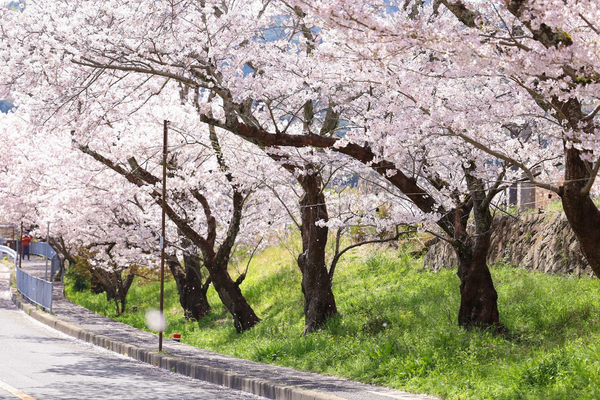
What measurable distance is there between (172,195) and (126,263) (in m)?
4.61

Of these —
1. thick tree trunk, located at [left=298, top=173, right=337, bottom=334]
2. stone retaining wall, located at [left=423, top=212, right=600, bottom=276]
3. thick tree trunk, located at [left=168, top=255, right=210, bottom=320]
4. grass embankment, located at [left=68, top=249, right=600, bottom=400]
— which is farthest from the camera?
thick tree trunk, located at [left=168, top=255, right=210, bottom=320]

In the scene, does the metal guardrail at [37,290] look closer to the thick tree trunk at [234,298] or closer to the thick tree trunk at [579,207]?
the thick tree trunk at [234,298]

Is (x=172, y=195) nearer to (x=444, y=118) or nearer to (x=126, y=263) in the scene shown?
(x=126, y=263)

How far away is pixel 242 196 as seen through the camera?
703 inches

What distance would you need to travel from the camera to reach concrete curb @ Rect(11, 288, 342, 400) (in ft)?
32.6

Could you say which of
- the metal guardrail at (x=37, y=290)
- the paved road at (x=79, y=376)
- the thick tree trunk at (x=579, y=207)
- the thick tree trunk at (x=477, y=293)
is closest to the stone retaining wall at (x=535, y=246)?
the thick tree trunk at (x=477, y=293)

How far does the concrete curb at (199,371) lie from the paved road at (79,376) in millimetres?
201

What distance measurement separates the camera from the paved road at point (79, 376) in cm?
973

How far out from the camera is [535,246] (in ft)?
51.6

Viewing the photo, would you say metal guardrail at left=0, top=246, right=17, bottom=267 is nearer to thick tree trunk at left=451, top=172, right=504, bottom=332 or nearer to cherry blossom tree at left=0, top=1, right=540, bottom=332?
cherry blossom tree at left=0, top=1, right=540, bottom=332

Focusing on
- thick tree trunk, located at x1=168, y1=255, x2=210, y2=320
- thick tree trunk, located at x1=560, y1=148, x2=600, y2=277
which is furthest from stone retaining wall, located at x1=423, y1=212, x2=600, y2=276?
thick tree trunk, located at x1=168, y1=255, x2=210, y2=320

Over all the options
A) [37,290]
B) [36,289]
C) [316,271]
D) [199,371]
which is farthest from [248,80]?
[36,289]

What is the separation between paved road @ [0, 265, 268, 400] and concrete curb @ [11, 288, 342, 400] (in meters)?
0.20

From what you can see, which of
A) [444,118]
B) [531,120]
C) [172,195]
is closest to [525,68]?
[444,118]
